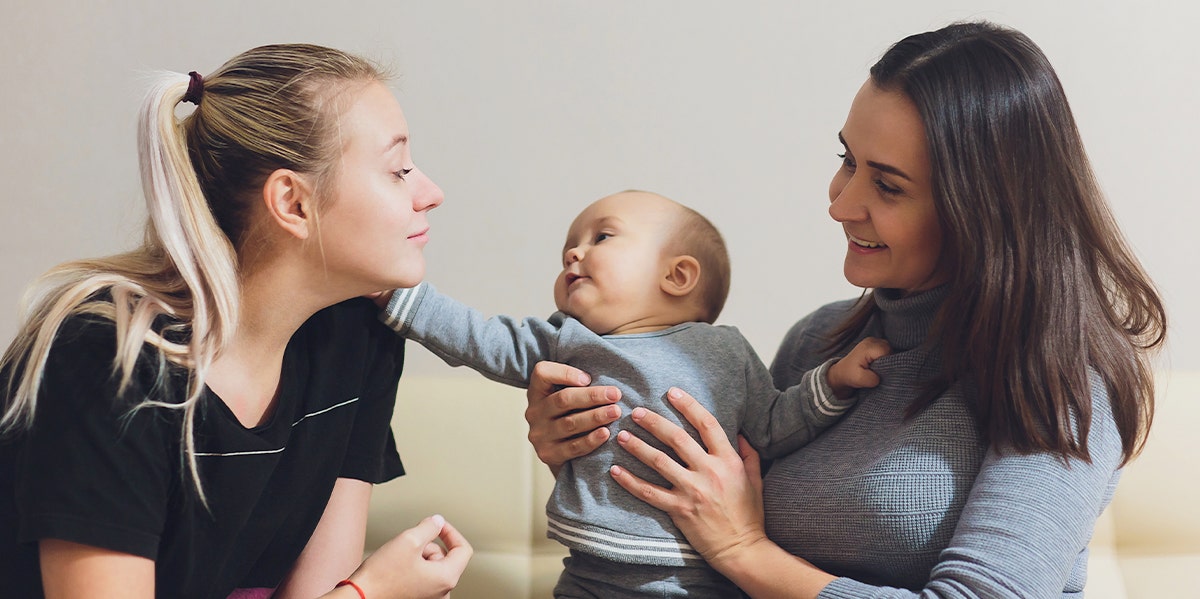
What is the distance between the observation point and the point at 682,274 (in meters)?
1.65

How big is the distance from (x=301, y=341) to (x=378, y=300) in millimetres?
128

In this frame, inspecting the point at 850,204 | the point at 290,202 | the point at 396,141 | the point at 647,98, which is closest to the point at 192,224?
the point at 290,202

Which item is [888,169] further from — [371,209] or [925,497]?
[371,209]

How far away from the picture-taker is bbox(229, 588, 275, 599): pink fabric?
145 centimetres

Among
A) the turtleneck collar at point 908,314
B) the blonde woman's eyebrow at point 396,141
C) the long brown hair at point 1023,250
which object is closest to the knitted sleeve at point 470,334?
the blonde woman's eyebrow at point 396,141

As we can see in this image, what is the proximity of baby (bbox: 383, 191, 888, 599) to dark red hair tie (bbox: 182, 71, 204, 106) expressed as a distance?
0.38 meters

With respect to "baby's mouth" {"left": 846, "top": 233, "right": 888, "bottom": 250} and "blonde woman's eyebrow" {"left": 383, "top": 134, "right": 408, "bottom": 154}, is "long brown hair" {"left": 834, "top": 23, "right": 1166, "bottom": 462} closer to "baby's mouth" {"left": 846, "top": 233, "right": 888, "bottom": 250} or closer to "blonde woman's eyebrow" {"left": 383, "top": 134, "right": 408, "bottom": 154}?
"baby's mouth" {"left": 846, "top": 233, "right": 888, "bottom": 250}

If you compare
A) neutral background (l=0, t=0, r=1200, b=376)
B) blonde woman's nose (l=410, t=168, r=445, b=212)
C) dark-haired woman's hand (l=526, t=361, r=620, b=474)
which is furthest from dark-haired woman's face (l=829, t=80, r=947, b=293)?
neutral background (l=0, t=0, r=1200, b=376)

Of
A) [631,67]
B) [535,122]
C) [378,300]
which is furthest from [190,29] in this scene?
[378,300]

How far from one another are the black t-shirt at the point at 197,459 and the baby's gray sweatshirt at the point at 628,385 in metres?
0.11

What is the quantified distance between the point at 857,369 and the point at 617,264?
39 cm

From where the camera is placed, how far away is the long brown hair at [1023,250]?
128cm

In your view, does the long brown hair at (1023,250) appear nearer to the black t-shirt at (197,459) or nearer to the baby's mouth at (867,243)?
the baby's mouth at (867,243)

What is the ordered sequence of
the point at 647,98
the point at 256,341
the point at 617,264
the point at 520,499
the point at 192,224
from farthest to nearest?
the point at 647,98, the point at 520,499, the point at 617,264, the point at 256,341, the point at 192,224
